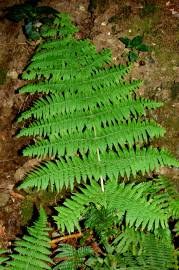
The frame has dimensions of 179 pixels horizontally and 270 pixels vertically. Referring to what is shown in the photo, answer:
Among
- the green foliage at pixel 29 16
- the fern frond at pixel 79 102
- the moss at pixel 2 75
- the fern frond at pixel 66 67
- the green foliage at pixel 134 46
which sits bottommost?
the fern frond at pixel 79 102

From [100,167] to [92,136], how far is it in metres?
0.34

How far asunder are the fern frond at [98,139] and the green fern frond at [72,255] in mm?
920

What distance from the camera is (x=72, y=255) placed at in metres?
3.47

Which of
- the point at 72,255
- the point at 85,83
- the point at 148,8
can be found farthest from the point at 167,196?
the point at 148,8

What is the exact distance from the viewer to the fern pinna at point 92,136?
3.50 meters

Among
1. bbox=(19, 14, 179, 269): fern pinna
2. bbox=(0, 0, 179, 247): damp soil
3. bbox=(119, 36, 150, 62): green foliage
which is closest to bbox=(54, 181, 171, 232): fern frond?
bbox=(19, 14, 179, 269): fern pinna

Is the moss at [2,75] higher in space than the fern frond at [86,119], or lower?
higher

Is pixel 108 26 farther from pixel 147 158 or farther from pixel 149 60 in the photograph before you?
pixel 147 158

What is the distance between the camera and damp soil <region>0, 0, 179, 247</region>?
4105 millimetres

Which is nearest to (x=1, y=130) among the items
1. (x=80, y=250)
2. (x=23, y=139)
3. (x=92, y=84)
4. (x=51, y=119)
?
(x=23, y=139)

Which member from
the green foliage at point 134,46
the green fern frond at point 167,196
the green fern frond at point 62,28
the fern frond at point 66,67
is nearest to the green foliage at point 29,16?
the green fern frond at point 62,28

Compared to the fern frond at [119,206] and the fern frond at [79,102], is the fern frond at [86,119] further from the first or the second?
the fern frond at [119,206]

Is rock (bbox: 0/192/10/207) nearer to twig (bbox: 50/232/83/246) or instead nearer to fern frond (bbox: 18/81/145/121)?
twig (bbox: 50/232/83/246)

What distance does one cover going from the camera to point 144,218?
3379mm
